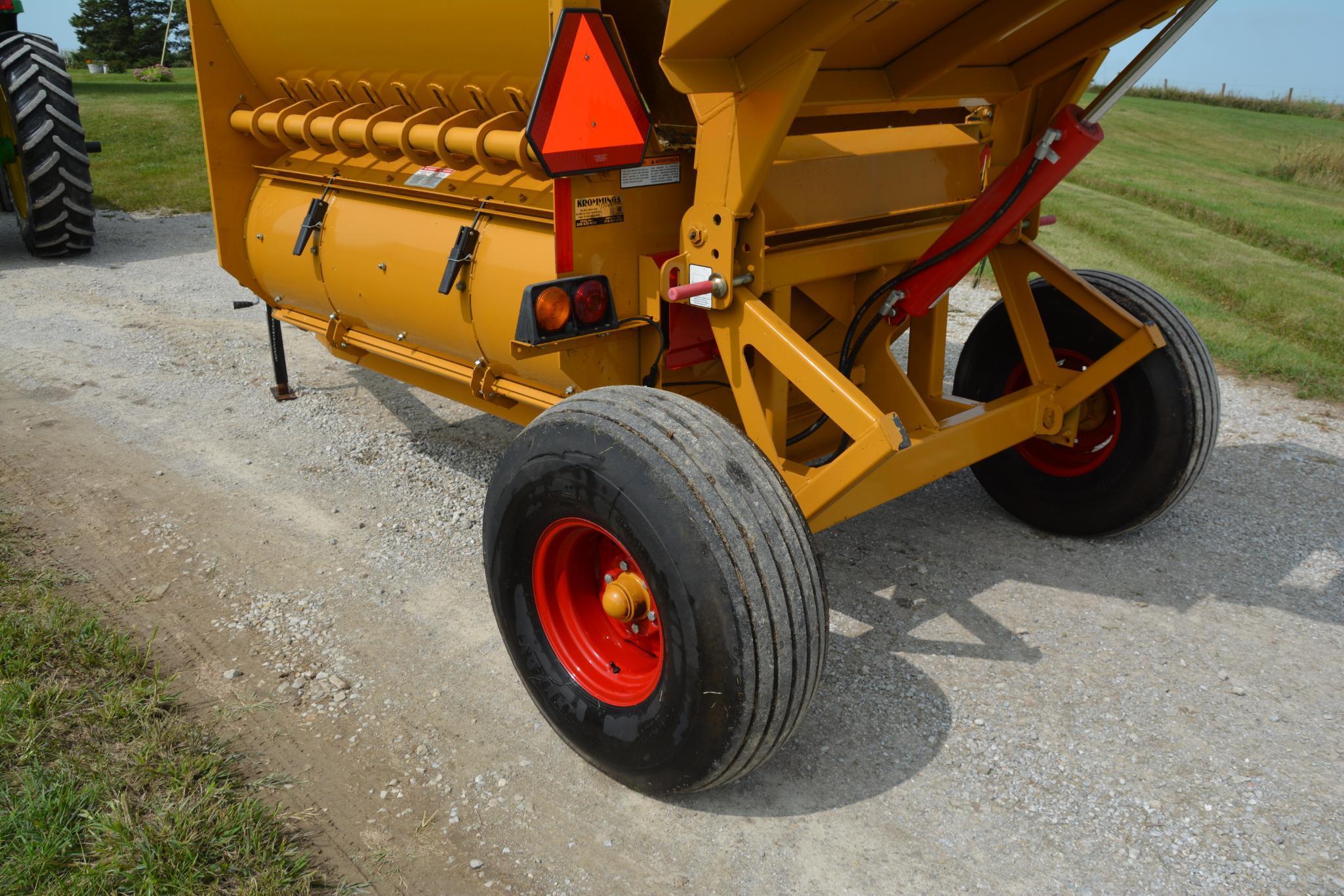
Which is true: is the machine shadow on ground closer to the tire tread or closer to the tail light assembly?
the tire tread

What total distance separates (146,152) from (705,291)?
1341cm

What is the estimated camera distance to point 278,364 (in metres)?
5.47

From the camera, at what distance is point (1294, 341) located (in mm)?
6953

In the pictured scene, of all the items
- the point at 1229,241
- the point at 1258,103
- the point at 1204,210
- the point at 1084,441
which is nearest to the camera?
the point at 1084,441

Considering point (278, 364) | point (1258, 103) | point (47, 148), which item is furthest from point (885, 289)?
point (1258, 103)

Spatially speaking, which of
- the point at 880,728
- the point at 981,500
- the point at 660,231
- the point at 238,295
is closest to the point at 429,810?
the point at 880,728

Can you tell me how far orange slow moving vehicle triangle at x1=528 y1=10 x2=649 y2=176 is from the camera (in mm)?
2770

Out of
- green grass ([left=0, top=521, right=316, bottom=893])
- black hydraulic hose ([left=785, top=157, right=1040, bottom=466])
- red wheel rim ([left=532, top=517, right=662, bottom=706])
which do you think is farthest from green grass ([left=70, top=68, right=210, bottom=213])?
red wheel rim ([left=532, top=517, right=662, bottom=706])

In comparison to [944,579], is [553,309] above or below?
above

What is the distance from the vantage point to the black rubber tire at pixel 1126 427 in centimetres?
362

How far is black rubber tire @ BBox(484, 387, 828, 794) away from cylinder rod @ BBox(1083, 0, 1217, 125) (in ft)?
4.83

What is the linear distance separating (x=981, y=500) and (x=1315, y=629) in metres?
1.33

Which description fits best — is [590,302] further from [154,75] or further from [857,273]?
[154,75]

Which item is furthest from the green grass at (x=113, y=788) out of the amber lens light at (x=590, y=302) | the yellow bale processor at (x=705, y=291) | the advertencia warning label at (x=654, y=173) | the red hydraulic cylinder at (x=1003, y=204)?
the red hydraulic cylinder at (x=1003, y=204)
